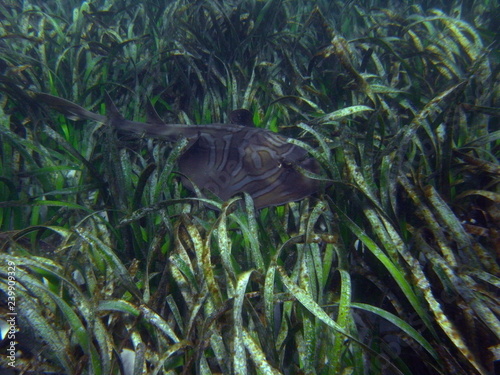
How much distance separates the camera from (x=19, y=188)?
3109 mm

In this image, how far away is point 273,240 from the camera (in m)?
2.56

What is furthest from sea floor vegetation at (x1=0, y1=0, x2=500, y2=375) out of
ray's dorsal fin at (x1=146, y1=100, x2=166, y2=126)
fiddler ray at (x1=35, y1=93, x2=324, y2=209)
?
ray's dorsal fin at (x1=146, y1=100, x2=166, y2=126)

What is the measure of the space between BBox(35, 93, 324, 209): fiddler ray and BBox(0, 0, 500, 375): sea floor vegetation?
182 millimetres

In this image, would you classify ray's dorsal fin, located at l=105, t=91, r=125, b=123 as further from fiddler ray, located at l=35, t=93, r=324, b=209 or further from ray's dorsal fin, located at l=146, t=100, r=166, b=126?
ray's dorsal fin, located at l=146, t=100, r=166, b=126

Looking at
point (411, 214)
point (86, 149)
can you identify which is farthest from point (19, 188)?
point (411, 214)

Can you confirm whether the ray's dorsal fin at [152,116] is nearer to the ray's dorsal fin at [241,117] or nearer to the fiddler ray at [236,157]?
the fiddler ray at [236,157]

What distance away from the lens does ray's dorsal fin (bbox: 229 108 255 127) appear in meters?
3.89

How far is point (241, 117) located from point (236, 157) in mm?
773

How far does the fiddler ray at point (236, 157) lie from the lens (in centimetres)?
288

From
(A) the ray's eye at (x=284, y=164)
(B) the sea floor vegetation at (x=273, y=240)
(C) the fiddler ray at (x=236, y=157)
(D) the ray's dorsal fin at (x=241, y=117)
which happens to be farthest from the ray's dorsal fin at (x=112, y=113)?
(A) the ray's eye at (x=284, y=164)

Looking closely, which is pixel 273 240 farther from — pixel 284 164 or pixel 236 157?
pixel 236 157

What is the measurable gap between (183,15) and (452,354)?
20.4 ft

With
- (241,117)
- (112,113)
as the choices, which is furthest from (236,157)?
(112,113)

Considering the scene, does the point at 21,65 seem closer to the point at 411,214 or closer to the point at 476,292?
the point at 411,214
